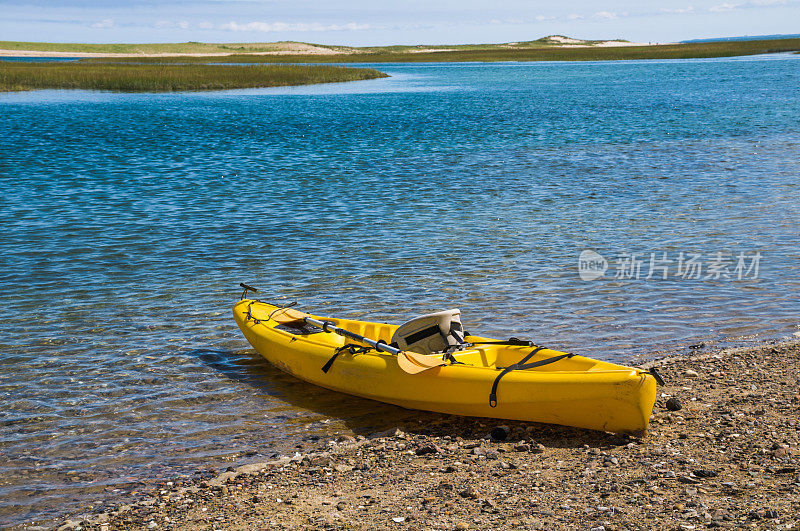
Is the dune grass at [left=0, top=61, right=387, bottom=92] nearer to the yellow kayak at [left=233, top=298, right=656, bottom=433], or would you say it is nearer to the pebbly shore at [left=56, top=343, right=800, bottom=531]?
the yellow kayak at [left=233, top=298, right=656, bottom=433]

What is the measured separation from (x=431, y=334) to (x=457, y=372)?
944 millimetres

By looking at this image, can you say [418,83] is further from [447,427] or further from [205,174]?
[447,427]

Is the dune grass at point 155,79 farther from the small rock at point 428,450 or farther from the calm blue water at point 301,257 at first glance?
the small rock at point 428,450

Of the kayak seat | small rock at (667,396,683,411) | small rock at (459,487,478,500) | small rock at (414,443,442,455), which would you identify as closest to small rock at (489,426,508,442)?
small rock at (414,443,442,455)

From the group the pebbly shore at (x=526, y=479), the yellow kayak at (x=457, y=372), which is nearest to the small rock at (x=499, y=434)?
the pebbly shore at (x=526, y=479)

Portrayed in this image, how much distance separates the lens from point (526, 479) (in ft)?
21.1

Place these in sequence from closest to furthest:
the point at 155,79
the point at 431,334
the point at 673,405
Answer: the point at 673,405 < the point at 431,334 < the point at 155,79

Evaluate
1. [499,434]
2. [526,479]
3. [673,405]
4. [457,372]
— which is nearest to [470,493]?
[526,479]

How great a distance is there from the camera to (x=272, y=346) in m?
9.76

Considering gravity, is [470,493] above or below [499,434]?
above

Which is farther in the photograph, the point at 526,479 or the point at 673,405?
the point at 673,405

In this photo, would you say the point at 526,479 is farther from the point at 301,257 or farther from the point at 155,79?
the point at 155,79

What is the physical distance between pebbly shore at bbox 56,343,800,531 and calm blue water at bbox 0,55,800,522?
82 centimetres

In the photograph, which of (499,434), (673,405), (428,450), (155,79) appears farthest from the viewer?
(155,79)
